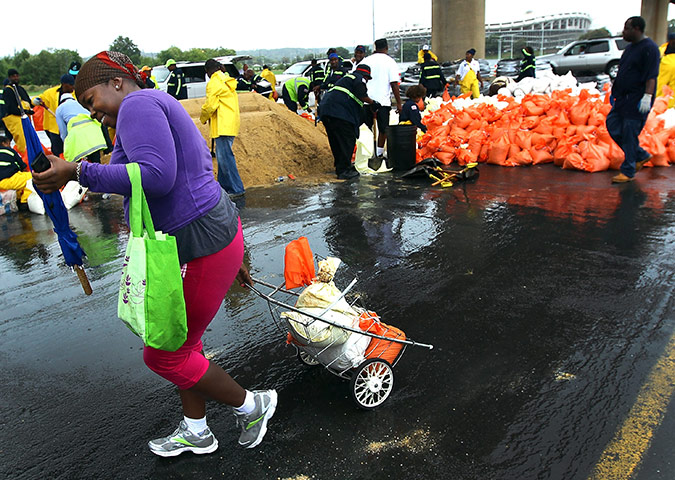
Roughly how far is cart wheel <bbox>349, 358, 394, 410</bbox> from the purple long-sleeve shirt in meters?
Result: 1.21

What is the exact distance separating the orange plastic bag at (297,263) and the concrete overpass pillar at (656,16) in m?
41.1

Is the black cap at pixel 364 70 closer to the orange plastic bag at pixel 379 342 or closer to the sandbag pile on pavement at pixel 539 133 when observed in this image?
the sandbag pile on pavement at pixel 539 133

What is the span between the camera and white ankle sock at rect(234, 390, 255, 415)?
8.62 ft

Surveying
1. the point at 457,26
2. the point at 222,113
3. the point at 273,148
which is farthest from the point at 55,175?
the point at 457,26

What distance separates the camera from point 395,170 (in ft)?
31.4

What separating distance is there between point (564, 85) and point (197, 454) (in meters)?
13.3

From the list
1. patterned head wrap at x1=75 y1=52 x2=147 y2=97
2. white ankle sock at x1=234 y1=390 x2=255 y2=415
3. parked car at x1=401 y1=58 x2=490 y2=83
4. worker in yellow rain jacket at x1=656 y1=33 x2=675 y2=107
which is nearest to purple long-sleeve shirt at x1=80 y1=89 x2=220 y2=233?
patterned head wrap at x1=75 y1=52 x2=147 y2=97

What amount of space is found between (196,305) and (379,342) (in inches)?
47.2

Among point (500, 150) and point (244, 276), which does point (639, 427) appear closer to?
point (244, 276)

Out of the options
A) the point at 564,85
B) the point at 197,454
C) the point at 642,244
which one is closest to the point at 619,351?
the point at 642,244

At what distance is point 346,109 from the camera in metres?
8.77

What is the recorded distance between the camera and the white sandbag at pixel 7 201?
809 centimetres

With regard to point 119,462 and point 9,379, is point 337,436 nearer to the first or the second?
point 119,462

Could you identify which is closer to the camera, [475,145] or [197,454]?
[197,454]
